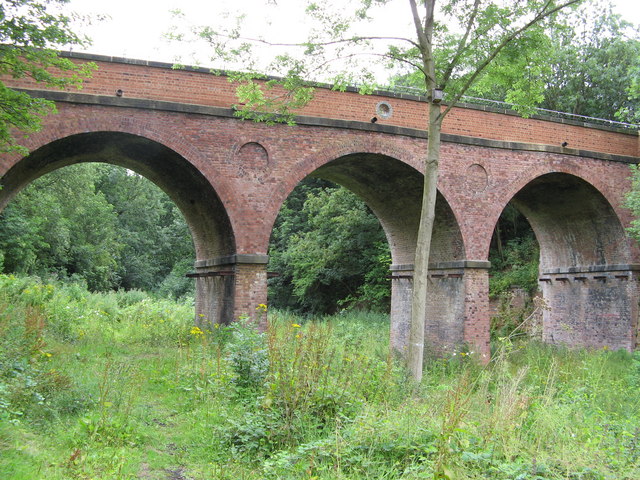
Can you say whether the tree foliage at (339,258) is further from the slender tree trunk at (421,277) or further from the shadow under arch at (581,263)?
the slender tree trunk at (421,277)

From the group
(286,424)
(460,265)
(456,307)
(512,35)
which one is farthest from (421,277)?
(456,307)

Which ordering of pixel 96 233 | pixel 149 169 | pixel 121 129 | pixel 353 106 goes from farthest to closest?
pixel 96 233, pixel 149 169, pixel 353 106, pixel 121 129

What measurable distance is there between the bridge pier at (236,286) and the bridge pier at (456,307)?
3806 mm

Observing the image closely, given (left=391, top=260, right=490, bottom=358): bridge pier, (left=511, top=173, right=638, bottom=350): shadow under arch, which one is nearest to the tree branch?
(left=391, top=260, right=490, bottom=358): bridge pier

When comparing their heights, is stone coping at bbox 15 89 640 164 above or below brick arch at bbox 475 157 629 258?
above

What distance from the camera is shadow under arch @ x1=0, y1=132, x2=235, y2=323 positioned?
1143 cm

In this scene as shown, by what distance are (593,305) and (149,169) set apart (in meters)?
12.7

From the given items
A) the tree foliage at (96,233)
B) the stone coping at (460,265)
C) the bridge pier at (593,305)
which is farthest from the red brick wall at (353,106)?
the tree foliage at (96,233)

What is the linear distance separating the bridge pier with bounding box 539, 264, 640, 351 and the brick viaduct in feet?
0.13

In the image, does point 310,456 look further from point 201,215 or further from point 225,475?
point 201,215

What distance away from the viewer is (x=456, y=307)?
14.0 m

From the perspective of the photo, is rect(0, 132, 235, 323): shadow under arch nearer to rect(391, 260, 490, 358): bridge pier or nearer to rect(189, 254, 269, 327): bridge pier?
rect(189, 254, 269, 327): bridge pier

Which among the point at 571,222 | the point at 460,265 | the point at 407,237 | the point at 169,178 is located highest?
the point at 169,178

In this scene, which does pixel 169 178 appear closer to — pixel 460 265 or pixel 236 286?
pixel 236 286
